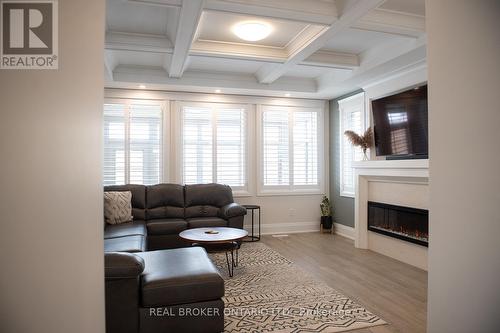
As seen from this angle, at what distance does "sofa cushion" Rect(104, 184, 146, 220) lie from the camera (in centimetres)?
500

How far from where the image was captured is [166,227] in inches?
183

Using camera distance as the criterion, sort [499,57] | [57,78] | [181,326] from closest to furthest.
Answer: [57,78], [499,57], [181,326]

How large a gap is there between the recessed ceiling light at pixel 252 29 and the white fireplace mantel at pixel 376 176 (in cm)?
238

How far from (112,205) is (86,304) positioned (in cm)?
380

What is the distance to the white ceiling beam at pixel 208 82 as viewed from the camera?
5.02 meters

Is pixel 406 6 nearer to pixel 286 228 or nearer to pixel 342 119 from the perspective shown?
pixel 342 119

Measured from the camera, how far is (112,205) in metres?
4.57

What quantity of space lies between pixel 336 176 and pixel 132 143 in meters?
3.87

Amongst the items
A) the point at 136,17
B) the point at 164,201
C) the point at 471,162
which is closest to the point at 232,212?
the point at 164,201

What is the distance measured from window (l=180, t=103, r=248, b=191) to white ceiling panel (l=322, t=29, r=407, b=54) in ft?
7.50

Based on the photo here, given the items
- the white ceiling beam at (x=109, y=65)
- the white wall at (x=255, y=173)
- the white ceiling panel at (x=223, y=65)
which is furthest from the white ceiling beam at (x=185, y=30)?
the white wall at (x=255, y=173)

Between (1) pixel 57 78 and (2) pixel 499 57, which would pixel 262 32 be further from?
(1) pixel 57 78

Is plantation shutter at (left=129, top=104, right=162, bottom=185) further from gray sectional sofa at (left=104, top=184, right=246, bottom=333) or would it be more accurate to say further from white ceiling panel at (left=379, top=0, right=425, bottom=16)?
white ceiling panel at (left=379, top=0, right=425, bottom=16)

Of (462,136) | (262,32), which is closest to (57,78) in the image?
(462,136)
